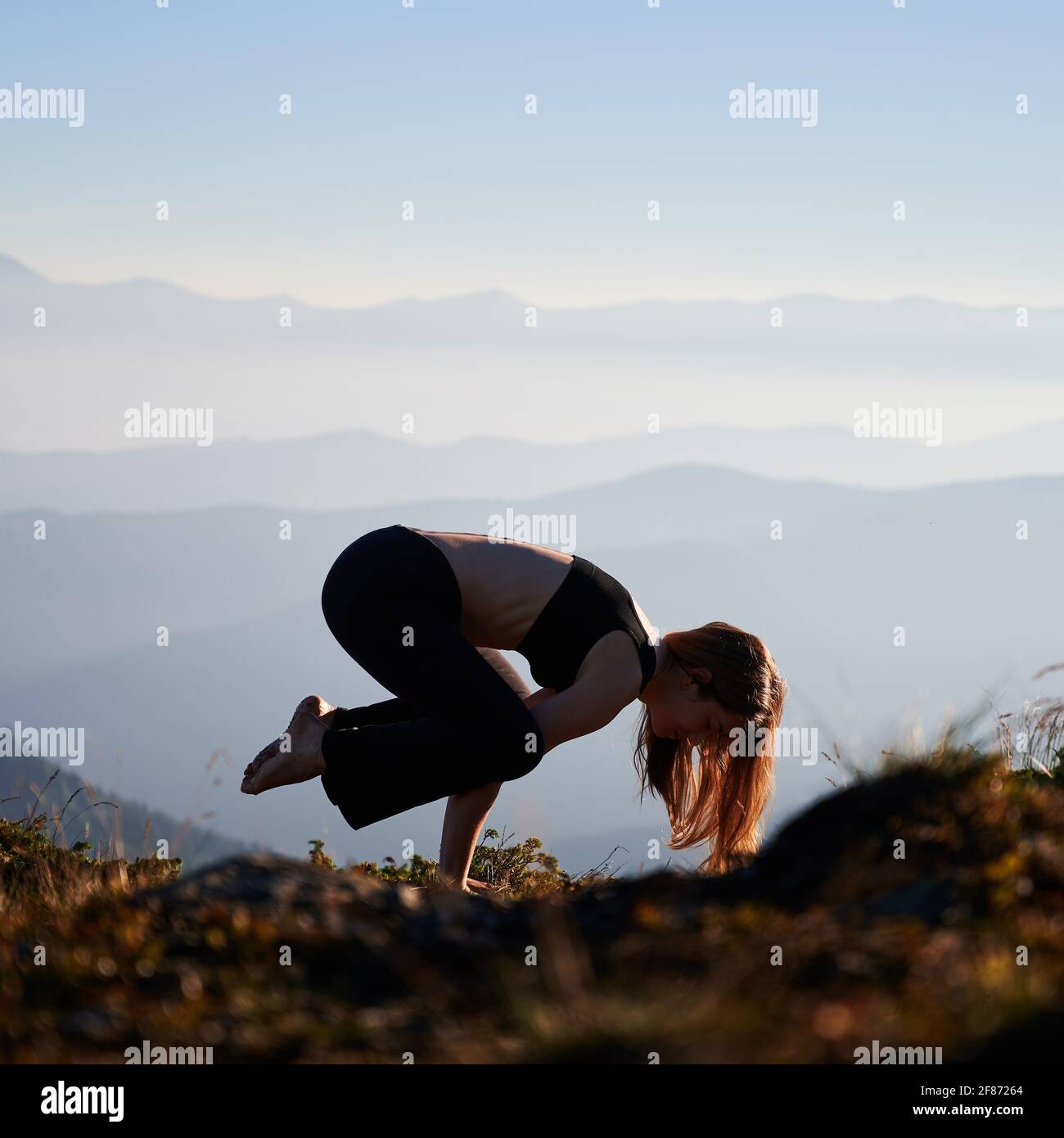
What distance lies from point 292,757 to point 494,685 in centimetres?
118

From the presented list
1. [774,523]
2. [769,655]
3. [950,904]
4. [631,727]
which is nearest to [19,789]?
[631,727]

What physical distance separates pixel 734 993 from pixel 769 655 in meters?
2.94

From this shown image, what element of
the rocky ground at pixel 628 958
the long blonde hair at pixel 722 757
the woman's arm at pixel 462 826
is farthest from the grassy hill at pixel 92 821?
the long blonde hair at pixel 722 757

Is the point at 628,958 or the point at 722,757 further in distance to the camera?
the point at 722,757

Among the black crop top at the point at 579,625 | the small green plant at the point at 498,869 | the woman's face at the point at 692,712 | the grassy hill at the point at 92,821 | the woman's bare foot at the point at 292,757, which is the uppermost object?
the black crop top at the point at 579,625

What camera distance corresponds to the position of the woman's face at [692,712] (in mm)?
5781

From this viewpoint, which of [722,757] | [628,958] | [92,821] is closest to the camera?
[628,958]

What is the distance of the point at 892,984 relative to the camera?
3.06m

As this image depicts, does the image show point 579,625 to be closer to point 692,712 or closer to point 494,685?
point 494,685

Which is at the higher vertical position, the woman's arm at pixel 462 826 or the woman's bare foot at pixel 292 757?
the woman's bare foot at pixel 292 757

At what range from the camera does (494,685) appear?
533cm

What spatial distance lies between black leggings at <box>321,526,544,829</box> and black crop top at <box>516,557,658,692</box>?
316 millimetres

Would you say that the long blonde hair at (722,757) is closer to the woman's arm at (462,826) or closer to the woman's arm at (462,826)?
the woman's arm at (462,826)

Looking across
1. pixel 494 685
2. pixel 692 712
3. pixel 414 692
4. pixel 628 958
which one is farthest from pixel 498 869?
pixel 628 958
